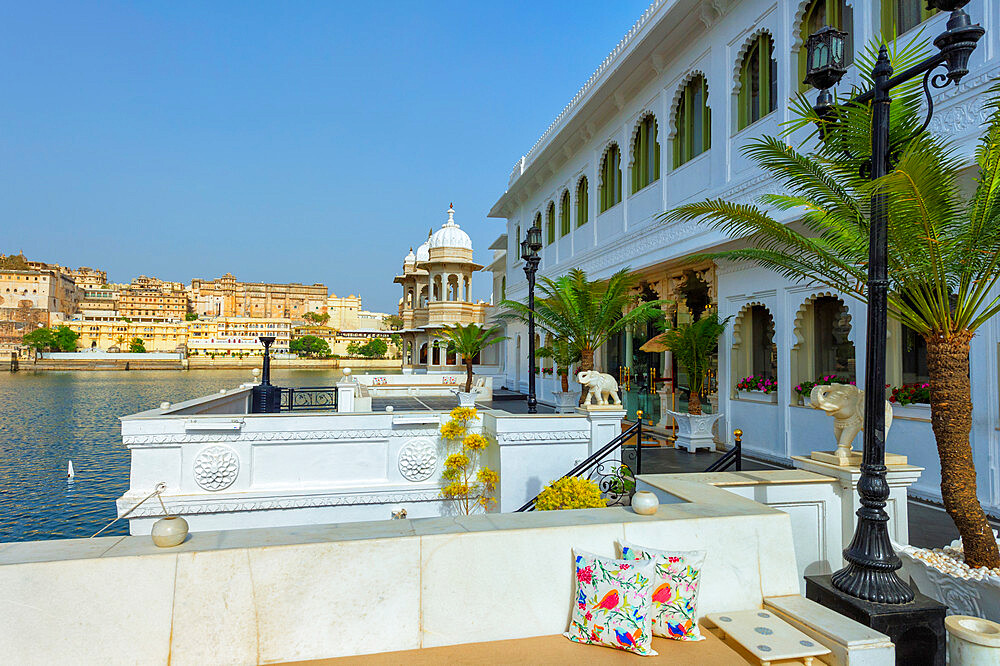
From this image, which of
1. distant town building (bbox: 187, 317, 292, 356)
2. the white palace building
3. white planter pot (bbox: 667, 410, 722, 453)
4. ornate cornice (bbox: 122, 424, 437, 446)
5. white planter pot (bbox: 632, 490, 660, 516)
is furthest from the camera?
distant town building (bbox: 187, 317, 292, 356)

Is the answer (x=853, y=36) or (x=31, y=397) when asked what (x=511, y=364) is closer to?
(x=853, y=36)

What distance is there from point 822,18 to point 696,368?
6.58m

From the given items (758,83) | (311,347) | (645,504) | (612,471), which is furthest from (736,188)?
(311,347)

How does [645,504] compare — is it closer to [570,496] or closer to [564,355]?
[570,496]

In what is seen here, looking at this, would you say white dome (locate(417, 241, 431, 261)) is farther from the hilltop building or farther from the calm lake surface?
the calm lake surface

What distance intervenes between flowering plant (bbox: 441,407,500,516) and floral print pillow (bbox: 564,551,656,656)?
20.6 feet

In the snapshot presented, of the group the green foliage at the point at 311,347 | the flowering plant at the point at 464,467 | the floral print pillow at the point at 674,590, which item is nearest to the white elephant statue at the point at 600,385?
the flowering plant at the point at 464,467

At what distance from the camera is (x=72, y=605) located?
2.99 metres

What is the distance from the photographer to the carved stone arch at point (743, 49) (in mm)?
10812

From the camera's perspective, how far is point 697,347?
12266mm

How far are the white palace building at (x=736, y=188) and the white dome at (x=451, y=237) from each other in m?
20.8

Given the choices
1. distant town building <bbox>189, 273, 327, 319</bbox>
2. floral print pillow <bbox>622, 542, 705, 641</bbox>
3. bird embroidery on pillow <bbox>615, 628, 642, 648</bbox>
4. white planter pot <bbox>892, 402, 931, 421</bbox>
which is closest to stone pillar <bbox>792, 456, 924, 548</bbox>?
floral print pillow <bbox>622, 542, 705, 641</bbox>

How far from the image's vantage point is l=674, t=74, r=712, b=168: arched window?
12562mm

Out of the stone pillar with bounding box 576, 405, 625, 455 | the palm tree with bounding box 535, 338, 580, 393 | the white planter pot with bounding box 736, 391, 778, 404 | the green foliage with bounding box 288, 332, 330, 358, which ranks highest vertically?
the green foliage with bounding box 288, 332, 330, 358
